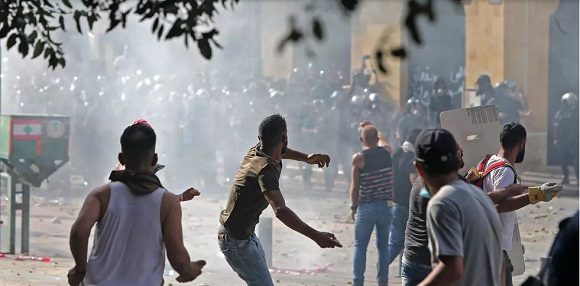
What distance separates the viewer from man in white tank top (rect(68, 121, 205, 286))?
17.0ft

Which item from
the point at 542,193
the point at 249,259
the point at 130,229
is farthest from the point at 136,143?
the point at 542,193

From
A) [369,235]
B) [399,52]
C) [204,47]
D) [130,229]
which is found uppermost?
[204,47]

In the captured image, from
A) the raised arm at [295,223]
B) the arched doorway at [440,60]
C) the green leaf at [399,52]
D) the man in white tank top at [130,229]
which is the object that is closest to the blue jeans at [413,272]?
the raised arm at [295,223]

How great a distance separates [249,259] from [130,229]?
5.81ft

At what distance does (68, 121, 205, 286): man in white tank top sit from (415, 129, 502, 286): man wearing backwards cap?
1.16m

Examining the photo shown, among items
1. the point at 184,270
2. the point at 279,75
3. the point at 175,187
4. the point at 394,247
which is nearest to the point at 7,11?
the point at 184,270

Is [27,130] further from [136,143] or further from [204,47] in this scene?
[204,47]

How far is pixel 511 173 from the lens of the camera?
659 centimetres

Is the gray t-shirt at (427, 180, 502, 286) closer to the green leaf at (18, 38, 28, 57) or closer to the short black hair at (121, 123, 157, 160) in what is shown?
the short black hair at (121, 123, 157, 160)

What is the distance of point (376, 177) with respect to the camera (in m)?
9.71

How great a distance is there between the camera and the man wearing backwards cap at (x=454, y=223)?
4.56 meters

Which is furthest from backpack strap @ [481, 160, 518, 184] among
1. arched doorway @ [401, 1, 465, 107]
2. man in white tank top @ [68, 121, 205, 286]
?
arched doorway @ [401, 1, 465, 107]

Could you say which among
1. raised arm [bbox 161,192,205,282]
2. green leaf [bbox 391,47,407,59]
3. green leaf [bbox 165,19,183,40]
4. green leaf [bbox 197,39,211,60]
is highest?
green leaf [bbox 165,19,183,40]

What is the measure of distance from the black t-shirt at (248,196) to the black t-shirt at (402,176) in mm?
3378
